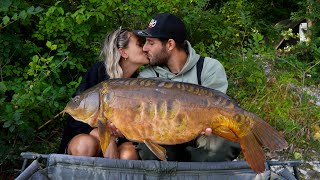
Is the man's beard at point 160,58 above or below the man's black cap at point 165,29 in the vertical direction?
below

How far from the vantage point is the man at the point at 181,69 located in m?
2.23

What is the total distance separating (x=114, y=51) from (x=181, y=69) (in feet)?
1.22

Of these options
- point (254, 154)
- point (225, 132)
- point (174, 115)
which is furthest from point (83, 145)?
point (254, 154)

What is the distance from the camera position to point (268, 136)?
1.77 metres

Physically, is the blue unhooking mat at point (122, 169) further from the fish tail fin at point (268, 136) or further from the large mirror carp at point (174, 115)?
the fish tail fin at point (268, 136)

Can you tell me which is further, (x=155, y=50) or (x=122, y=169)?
(x=155, y=50)

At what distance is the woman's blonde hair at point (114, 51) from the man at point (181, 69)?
14 centimetres

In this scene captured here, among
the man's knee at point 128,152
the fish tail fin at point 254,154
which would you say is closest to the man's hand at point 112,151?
the man's knee at point 128,152

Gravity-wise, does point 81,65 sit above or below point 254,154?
above

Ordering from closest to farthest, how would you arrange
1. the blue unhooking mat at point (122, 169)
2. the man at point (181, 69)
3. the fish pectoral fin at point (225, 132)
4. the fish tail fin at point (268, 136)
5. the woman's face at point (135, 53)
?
the fish tail fin at point (268, 136), the fish pectoral fin at point (225, 132), the blue unhooking mat at point (122, 169), the man at point (181, 69), the woman's face at point (135, 53)

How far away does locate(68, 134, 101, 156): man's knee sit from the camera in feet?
7.48

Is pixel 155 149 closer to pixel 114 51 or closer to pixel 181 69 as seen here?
pixel 181 69

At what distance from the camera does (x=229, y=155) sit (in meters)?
2.25

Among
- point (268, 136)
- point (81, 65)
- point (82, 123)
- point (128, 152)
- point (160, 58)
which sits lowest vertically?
point (128, 152)
